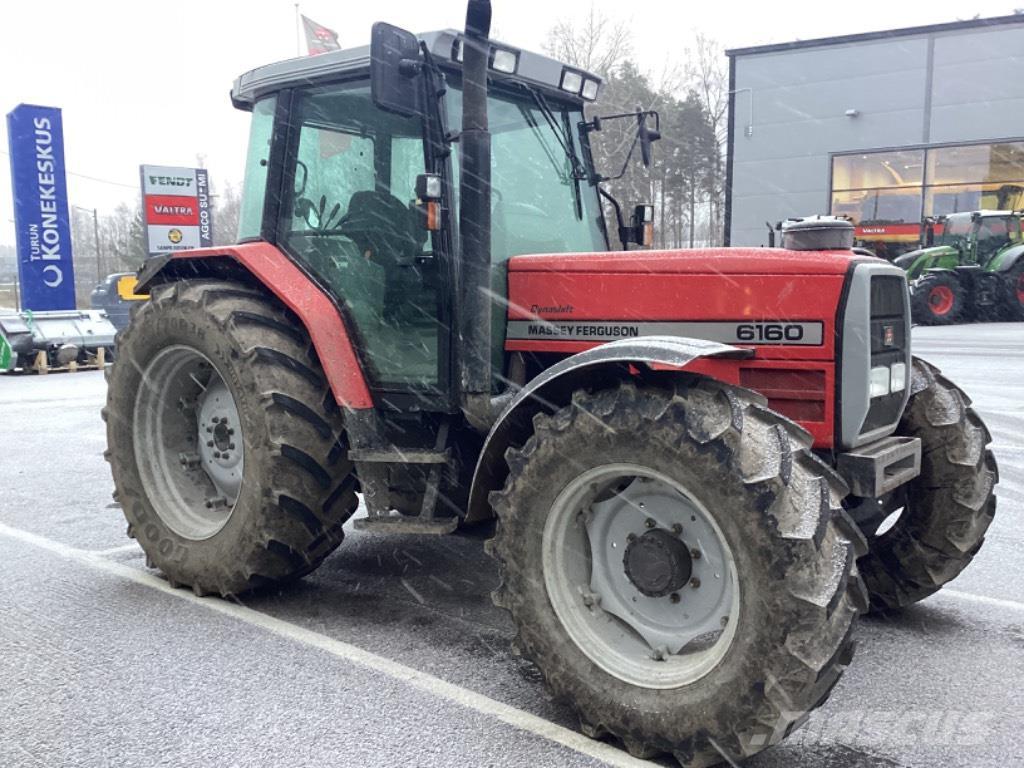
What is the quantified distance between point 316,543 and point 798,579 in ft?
7.57

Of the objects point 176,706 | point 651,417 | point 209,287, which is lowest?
point 176,706

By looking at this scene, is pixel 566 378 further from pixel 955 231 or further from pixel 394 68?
pixel 955 231

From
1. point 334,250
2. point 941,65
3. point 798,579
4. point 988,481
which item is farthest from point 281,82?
point 941,65

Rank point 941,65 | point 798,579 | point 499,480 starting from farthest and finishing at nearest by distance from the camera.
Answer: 1. point 941,65
2. point 499,480
3. point 798,579

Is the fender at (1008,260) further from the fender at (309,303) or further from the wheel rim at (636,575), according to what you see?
the wheel rim at (636,575)

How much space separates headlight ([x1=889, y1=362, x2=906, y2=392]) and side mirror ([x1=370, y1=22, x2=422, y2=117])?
83.1 inches

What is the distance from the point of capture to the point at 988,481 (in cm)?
397

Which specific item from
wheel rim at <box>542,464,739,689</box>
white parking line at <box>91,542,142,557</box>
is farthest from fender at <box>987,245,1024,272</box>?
wheel rim at <box>542,464,739,689</box>

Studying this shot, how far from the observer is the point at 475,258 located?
374cm

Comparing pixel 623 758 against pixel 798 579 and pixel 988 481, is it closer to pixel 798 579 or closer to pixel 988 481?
pixel 798 579

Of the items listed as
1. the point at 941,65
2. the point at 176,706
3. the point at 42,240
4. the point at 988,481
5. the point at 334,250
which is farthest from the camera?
the point at 941,65

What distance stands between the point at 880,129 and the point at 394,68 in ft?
95.6

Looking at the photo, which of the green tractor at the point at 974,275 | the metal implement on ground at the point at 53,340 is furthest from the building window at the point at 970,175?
the metal implement on ground at the point at 53,340

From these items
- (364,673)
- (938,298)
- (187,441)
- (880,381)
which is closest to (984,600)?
(880,381)
